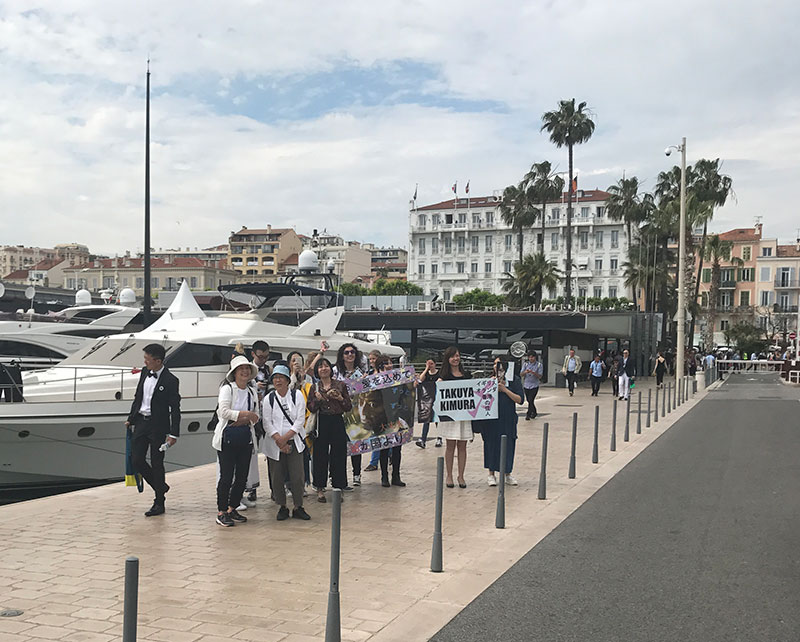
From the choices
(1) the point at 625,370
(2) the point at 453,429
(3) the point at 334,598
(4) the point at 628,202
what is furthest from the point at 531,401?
(4) the point at 628,202

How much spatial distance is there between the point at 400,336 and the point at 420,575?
39.1 metres

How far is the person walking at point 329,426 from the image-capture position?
32.7ft

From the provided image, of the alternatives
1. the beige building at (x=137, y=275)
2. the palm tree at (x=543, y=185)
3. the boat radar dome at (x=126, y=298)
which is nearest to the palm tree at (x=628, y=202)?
the palm tree at (x=543, y=185)

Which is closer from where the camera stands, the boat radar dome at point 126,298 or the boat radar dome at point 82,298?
the boat radar dome at point 126,298

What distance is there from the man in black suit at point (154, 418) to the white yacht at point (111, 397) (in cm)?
581

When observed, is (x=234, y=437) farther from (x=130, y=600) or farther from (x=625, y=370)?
(x=625, y=370)

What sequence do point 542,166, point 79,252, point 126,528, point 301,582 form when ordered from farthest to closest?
point 79,252
point 542,166
point 126,528
point 301,582

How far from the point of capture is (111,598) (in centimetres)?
638

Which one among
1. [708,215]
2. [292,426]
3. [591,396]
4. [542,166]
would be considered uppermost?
[542,166]

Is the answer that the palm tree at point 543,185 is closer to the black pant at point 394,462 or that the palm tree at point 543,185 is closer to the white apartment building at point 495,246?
the white apartment building at point 495,246

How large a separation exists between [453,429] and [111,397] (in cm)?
774

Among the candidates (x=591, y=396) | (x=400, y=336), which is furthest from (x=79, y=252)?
(x=591, y=396)

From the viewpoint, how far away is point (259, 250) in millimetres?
160875

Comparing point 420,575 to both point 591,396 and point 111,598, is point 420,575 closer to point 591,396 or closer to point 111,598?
point 111,598
